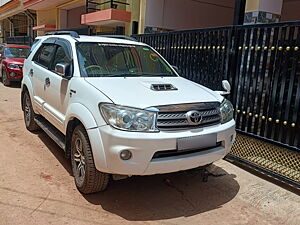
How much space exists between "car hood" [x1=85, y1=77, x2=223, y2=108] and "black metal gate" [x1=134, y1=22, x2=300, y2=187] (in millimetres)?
1165

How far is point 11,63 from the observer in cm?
1125

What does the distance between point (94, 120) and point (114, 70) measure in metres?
1.18

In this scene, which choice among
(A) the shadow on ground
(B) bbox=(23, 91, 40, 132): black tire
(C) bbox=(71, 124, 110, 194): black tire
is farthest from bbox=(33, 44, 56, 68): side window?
(C) bbox=(71, 124, 110, 194): black tire

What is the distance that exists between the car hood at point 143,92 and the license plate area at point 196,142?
1.33 feet

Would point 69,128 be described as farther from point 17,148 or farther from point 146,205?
point 17,148

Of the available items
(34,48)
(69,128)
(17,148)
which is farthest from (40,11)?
(69,128)

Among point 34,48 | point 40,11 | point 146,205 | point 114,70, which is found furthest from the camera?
point 40,11

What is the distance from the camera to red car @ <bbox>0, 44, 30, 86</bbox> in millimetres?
11195

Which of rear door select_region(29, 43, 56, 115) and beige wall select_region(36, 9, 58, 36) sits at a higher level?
beige wall select_region(36, 9, 58, 36)

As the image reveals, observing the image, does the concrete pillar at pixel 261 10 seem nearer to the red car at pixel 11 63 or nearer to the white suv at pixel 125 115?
the white suv at pixel 125 115

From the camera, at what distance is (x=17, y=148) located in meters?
4.87

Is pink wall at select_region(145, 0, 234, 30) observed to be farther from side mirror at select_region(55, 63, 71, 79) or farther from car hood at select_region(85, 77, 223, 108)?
car hood at select_region(85, 77, 223, 108)

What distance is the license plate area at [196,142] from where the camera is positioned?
3.02m

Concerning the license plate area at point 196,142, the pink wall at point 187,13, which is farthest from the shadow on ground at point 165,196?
the pink wall at point 187,13
